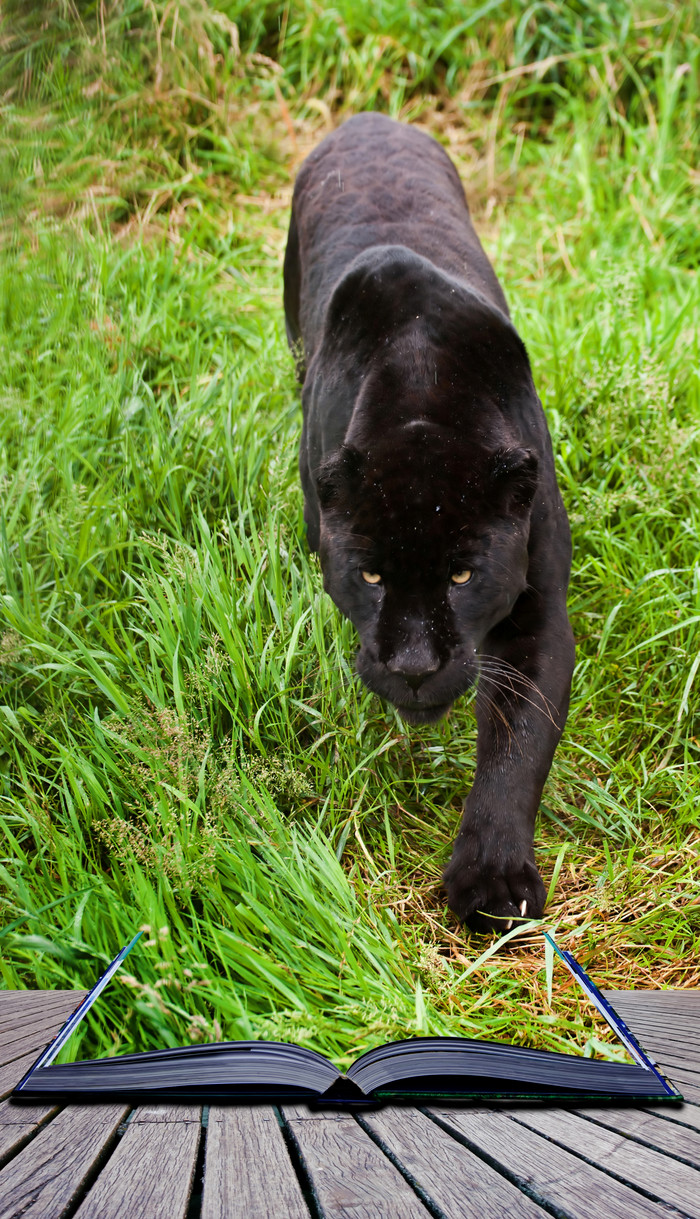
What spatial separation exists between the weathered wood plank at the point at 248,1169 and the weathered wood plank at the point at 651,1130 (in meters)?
0.35

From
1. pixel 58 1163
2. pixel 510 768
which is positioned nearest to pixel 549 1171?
pixel 58 1163

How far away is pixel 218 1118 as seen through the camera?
0.93 meters

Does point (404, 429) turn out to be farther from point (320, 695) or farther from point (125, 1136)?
point (125, 1136)

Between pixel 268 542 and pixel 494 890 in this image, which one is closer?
pixel 494 890

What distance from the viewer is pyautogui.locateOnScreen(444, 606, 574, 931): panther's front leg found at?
6.31ft

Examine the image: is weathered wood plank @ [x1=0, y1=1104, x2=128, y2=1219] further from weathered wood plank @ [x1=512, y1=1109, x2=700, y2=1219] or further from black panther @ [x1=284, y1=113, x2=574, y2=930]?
black panther @ [x1=284, y1=113, x2=574, y2=930]

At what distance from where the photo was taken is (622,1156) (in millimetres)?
869

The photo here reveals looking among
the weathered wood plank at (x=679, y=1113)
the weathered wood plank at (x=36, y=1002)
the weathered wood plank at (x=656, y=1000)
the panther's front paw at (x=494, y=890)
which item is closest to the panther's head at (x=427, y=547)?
the panther's front paw at (x=494, y=890)

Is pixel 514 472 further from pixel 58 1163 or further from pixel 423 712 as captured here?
pixel 58 1163

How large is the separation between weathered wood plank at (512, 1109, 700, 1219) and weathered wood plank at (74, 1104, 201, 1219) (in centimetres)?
35

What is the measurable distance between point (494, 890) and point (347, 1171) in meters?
1.12

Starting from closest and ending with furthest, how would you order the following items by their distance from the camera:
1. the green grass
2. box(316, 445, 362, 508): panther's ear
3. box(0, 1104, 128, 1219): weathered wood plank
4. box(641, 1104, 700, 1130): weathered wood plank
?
box(0, 1104, 128, 1219): weathered wood plank < box(641, 1104, 700, 1130): weathered wood plank < the green grass < box(316, 445, 362, 508): panther's ear

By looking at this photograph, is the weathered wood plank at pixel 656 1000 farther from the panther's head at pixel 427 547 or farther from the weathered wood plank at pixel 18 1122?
the weathered wood plank at pixel 18 1122

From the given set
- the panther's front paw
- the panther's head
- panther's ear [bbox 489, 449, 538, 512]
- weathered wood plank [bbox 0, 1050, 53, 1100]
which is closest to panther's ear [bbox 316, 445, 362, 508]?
the panther's head
